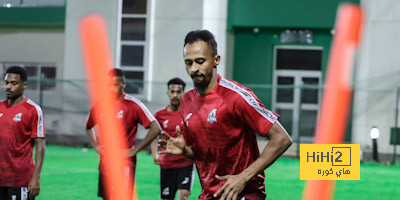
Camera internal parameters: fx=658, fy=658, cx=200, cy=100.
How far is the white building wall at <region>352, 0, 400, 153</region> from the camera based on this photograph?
71.6ft

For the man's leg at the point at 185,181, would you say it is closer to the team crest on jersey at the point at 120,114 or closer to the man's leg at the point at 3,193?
the team crest on jersey at the point at 120,114

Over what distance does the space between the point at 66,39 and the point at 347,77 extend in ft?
77.8

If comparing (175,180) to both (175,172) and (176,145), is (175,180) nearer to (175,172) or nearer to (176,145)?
(175,172)

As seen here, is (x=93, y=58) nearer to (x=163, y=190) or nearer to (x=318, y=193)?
(x=318, y=193)

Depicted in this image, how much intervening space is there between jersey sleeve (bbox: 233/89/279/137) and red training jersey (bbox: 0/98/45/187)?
3.15 metres

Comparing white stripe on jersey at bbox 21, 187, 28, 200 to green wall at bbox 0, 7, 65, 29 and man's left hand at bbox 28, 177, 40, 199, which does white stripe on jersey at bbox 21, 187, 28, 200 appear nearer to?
man's left hand at bbox 28, 177, 40, 199

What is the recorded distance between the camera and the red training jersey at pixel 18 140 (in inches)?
270

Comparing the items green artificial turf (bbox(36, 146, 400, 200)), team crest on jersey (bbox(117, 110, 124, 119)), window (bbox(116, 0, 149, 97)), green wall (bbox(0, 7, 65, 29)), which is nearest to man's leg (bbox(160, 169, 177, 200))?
team crest on jersey (bbox(117, 110, 124, 119))

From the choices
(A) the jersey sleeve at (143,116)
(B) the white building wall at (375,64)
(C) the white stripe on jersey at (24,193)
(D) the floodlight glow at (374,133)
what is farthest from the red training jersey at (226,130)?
(B) the white building wall at (375,64)

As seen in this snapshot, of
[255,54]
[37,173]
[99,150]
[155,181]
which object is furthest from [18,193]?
[255,54]

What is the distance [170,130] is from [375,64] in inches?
553

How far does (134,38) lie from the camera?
2430 centimetres

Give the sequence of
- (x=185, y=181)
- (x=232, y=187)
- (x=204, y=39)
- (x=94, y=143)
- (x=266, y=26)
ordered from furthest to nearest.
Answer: (x=266, y=26), (x=185, y=181), (x=94, y=143), (x=204, y=39), (x=232, y=187)

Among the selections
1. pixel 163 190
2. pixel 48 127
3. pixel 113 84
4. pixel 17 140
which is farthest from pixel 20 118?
pixel 48 127
